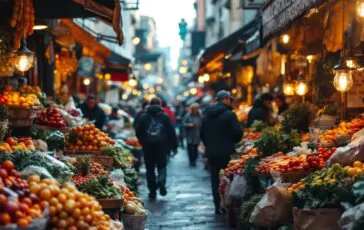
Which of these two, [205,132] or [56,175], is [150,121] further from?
[56,175]

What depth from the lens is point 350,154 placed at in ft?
27.9

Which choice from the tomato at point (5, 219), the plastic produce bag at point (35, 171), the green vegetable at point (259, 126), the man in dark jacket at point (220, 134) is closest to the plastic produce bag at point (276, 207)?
the plastic produce bag at point (35, 171)

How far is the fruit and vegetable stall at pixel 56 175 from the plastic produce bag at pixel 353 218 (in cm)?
218

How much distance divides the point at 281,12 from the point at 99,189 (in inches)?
205

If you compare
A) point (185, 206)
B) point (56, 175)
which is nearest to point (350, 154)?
point (56, 175)

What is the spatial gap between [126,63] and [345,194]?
20002 mm

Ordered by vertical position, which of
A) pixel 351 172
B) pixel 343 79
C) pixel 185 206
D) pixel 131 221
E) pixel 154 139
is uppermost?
pixel 343 79

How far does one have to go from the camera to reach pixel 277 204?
8742 mm

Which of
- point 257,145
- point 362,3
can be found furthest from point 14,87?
point 362,3

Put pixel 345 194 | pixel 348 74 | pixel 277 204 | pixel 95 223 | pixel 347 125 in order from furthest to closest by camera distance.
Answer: pixel 347 125, pixel 348 74, pixel 277 204, pixel 345 194, pixel 95 223

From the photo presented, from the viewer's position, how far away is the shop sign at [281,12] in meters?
10.2

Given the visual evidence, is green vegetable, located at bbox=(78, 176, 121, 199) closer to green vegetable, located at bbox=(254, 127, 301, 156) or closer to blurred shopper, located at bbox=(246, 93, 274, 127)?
green vegetable, located at bbox=(254, 127, 301, 156)

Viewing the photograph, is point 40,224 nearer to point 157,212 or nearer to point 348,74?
point 348,74

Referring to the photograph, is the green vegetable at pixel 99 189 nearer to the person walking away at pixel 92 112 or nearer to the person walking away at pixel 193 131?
the person walking away at pixel 92 112
